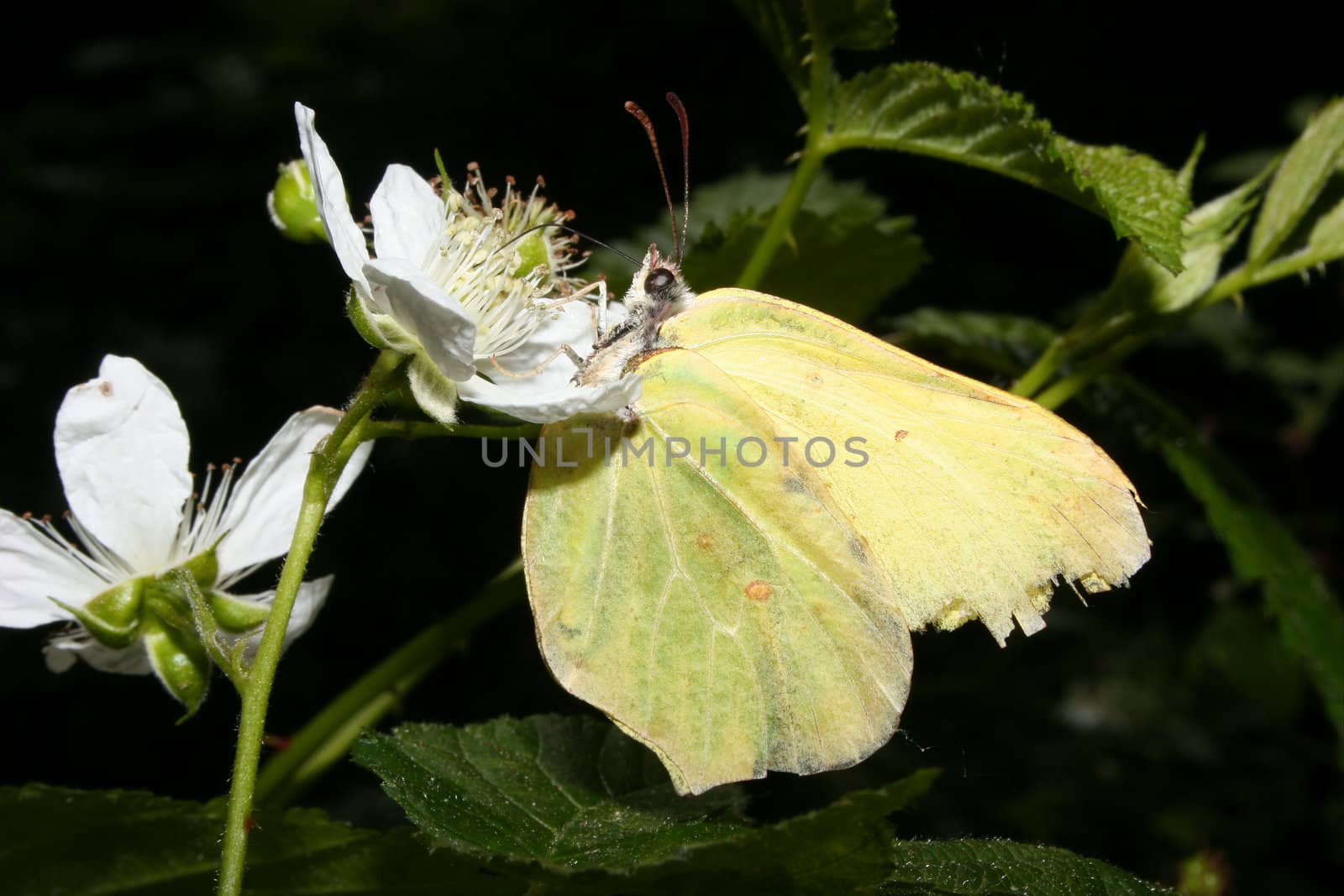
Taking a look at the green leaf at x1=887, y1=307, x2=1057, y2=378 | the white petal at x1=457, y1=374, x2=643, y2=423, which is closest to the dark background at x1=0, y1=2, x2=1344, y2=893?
the green leaf at x1=887, y1=307, x2=1057, y2=378

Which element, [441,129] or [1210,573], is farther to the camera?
[441,129]

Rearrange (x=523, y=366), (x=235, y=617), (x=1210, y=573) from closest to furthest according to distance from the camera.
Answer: (x=235, y=617) → (x=523, y=366) → (x=1210, y=573)

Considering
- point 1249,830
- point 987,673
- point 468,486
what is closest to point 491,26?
point 468,486

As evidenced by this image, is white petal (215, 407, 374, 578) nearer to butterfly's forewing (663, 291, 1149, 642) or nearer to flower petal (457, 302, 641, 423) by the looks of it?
flower petal (457, 302, 641, 423)

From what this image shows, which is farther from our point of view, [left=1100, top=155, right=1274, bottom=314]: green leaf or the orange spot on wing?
[left=1100, top=155, right=1274, bottom=314]: green leaf

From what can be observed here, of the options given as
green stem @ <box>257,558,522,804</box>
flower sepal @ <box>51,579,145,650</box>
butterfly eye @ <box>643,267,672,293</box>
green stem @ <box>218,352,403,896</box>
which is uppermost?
butterfly eye @ <box>643,267,672,293</box>

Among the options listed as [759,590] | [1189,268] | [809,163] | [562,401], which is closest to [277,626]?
[562,401]

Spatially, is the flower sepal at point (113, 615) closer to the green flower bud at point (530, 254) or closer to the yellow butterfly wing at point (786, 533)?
the yellow butterfly wing at point (786, 533)

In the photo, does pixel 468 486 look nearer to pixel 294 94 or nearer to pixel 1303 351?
pixel 294 94
